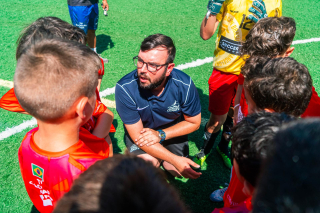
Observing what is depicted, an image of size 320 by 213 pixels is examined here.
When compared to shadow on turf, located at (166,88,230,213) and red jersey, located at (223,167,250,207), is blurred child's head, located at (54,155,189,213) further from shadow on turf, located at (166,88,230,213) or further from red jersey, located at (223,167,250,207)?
shadow on turf, located at (166,88,230,213)

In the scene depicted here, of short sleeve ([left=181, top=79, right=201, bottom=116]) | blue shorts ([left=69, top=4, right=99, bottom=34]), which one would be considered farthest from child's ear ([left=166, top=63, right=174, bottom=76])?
blue shorts ([left=69, top=4, right=99, bottom=34])

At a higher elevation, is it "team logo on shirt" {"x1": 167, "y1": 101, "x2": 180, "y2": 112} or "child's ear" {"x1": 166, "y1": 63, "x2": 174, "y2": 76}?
"child's ear" {"x1": 166, "y1": 63, "x2": 174, "y2": 76}

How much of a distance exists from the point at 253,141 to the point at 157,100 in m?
1.68

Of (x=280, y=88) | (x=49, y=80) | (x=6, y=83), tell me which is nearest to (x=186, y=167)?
(x=280, y=88)

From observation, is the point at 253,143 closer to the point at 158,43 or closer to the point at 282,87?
the point at 282,87

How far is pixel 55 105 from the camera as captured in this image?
1.40 meters

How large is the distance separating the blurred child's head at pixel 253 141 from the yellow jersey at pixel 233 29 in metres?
2.03

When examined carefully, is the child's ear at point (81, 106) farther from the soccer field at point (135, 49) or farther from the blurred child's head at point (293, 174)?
the soccer field at point (135, 49)

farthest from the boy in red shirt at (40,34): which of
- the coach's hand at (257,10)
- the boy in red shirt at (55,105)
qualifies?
the coach's hand at (257,10)

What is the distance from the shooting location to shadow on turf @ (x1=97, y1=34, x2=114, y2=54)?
19.9 feet

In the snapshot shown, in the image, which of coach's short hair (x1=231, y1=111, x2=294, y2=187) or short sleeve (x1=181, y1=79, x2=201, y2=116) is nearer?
coach's short hair (x1=231, y1=111, x2=294, y2=187)

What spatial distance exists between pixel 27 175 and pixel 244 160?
153 cm

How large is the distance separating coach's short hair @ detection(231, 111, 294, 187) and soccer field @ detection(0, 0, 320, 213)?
1.84 metres

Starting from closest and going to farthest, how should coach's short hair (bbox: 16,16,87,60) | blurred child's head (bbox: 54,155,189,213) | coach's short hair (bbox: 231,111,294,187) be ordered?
1. blurred child's head (bbox: 54,155,189,213)
2. coach's short hair (bbox: 231,111,294,187)
3. coach's short hair (bbox: 16,16,87,60)
